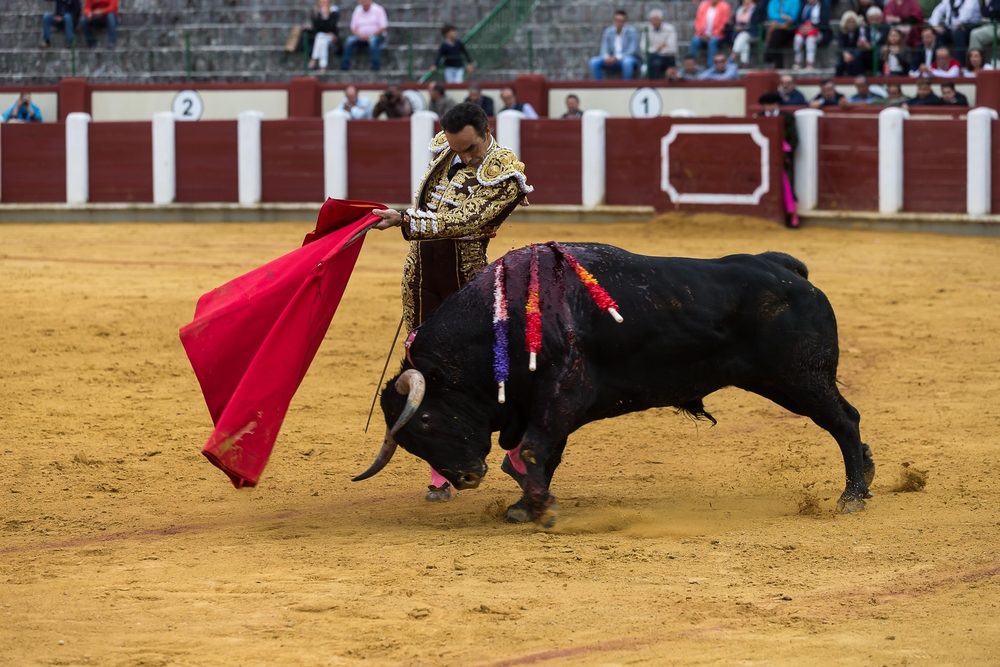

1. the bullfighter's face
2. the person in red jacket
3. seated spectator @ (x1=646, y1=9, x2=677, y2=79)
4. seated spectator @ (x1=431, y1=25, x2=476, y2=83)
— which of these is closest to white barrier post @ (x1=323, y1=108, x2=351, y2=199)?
seated spectator @ (x1=431, y1=25, x2=476, y2=83)

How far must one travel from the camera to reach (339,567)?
376 centimetres

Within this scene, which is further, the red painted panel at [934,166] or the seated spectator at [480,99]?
the seated spectator at [480,99]

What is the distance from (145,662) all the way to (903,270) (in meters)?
8.00

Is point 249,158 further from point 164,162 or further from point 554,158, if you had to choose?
point 554,158

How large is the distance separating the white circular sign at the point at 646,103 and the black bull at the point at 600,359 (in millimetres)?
10475

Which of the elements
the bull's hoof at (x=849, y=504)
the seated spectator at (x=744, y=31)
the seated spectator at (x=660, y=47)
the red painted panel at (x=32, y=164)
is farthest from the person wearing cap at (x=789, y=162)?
the bull's hoof at (x=849, y=504)

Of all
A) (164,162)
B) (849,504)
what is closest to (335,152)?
(164,162)

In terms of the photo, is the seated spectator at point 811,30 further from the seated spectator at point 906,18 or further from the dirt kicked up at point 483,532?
the dirt kicked up at point 483,532

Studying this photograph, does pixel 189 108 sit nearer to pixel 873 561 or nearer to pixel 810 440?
pixel 810 440

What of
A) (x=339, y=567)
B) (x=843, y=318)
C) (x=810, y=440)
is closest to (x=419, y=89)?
(x=843, y=318)

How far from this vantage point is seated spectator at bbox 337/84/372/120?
1470 centimetres

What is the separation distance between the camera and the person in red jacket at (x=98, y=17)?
17.7 metres

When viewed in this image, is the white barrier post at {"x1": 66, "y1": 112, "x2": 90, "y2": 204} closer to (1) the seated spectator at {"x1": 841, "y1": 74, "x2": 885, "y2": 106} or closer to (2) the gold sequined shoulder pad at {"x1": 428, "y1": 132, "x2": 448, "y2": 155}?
(1) the seated spectator at {"x1": 841, "y1": 74, "x2": 885, "y2": 106}

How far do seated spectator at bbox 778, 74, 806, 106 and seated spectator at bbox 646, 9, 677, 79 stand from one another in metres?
1.75
